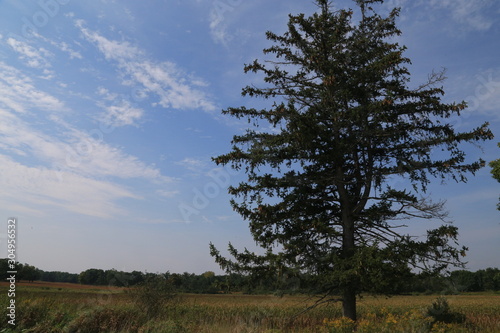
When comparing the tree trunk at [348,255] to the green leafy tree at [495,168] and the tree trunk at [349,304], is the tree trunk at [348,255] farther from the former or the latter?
the green leafy tree at [495,168]

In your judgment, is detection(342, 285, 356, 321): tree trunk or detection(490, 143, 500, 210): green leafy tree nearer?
detection(342, 285, 356, 321): tree trunk

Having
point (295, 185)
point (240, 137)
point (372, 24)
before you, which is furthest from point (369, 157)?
point (372, 24)

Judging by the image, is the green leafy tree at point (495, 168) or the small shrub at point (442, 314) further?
the green leafy tree at point (495, 168)

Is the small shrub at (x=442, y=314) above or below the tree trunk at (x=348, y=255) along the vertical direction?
below

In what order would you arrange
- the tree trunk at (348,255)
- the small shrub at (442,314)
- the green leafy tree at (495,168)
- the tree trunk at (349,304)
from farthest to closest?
the green leafy tree at (495,168) → the small shrub at (442,314) → the tree trunk at (349,304) → the tree trunk at (348,255)

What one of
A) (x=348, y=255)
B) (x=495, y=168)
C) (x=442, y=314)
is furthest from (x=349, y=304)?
(x=495, y=168)

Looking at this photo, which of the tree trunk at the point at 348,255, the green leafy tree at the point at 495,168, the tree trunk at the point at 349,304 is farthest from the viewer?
the green leafy tree at the point at 495,168

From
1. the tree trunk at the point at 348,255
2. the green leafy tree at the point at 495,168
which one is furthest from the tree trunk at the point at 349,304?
the green leafy tree at the point at 495,168

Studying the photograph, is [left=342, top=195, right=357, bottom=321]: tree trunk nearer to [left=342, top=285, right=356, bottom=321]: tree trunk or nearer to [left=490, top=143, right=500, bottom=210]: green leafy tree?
[left=342, top=285, right=356, bottom=321]: tree trunk

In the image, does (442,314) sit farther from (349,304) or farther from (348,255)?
(348,255)

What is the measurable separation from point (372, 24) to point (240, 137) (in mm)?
8340

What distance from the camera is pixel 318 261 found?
12281 mm

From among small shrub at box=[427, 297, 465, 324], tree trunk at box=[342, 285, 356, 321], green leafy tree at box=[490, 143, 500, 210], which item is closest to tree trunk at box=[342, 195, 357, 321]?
tree trunk at box=[342, 285, 356, 321]

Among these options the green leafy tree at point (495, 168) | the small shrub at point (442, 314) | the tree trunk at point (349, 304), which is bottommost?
the small shrub at point (442, 314)
